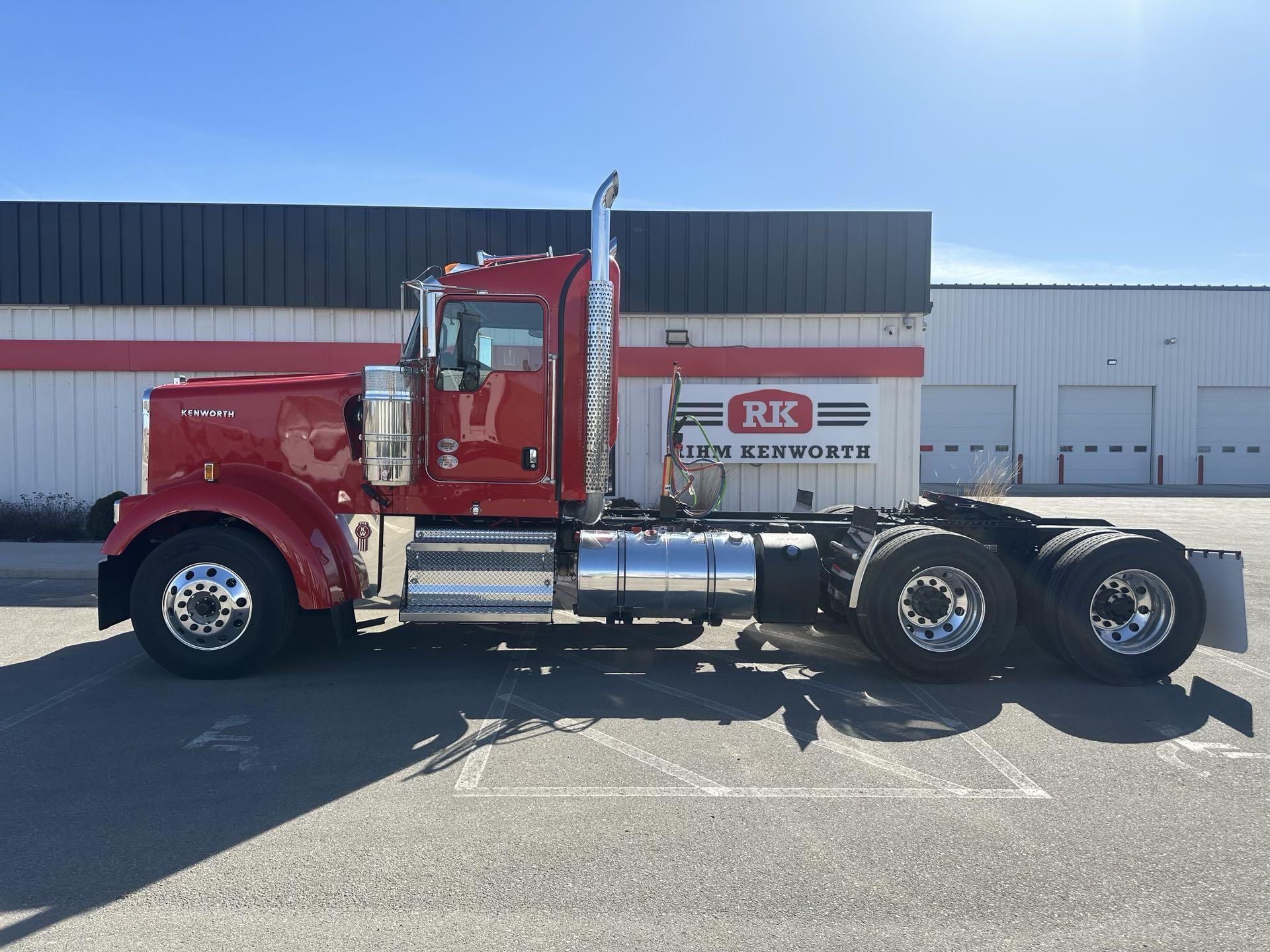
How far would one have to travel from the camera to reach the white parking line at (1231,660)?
6.23 meters

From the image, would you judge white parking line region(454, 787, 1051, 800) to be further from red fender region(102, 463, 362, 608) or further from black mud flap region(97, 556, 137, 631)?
black mud flap region(97, 556, 137, 631)

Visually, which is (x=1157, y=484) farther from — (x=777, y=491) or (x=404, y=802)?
(x=404, y=802)

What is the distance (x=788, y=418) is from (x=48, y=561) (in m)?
10.4

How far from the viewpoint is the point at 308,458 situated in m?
6.26

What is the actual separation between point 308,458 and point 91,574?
18.5 ft

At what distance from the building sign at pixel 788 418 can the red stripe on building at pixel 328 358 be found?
24cm

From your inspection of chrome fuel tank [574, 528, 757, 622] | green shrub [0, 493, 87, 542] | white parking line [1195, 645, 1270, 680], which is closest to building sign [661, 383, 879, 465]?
white parking line [1195, 645, 1270, 680]

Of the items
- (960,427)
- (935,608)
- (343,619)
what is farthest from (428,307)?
(960,427)

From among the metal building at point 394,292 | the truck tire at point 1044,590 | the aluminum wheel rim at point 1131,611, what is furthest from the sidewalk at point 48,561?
the aluminum wheel rim at point 1131,611

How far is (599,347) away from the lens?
6.12 m

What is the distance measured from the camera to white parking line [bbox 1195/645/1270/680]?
20.4 ft

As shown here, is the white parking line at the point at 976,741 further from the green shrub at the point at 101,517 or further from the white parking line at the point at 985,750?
the green shrub at the point at 101,517

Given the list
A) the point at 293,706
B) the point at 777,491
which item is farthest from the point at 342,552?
the point at 777,491

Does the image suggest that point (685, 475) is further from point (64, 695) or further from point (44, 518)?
point (44, 518)
